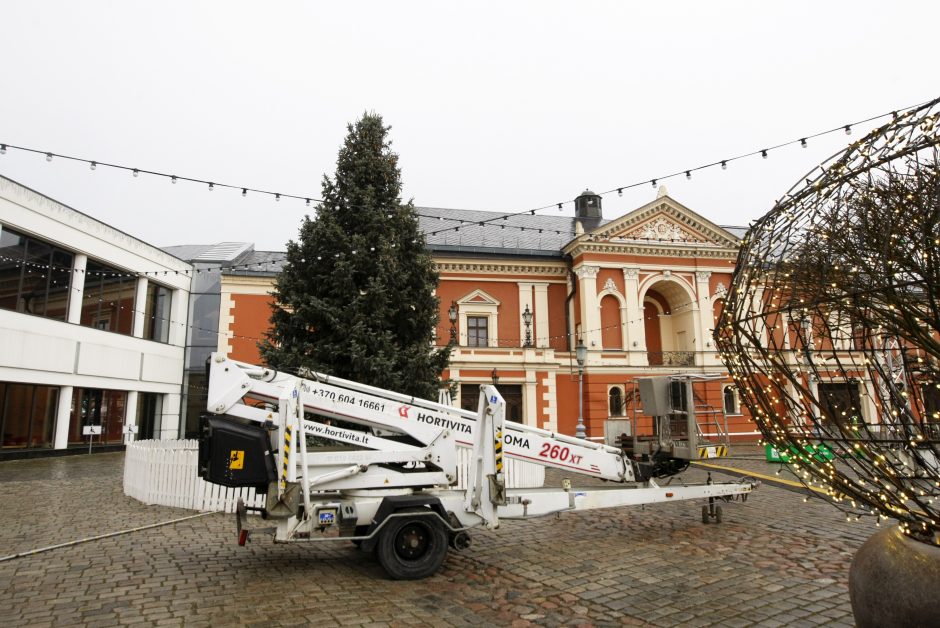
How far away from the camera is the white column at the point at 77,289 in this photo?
2092 centimetres

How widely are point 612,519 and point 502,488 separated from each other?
363 cm

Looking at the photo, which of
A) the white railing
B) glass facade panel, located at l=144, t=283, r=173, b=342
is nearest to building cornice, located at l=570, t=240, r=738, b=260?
glass facade panel, located at l=144, t=283, r=173, b=342

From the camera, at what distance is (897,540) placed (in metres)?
3.60

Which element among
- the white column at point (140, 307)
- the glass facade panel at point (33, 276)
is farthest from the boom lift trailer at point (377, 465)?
the white column at point (140, 307)

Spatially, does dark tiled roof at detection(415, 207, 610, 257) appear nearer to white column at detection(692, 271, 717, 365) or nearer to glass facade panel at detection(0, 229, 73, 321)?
white column at detection(692, 271, 717, 365)

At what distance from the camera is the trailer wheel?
5941 millimetres

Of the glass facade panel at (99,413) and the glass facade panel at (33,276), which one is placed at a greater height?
the glass facade panel at (33,276)

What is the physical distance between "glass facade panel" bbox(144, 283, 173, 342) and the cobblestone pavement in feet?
57.5

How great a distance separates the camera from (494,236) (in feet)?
95.1

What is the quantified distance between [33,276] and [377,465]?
19.1 metres

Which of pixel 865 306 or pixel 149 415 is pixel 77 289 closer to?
pixel 149 415

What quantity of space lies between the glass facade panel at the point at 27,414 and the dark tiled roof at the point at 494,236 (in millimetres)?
15517

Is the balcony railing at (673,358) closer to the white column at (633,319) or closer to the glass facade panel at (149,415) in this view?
the white column at (633,319)

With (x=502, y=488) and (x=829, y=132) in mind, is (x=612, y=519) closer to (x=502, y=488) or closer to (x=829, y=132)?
(x=502, y=488)
